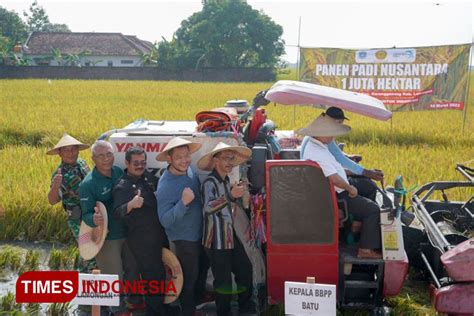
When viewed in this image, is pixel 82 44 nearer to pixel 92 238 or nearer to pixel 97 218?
pixel 92 238

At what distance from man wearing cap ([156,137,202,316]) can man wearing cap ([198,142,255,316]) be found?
0.38 feet

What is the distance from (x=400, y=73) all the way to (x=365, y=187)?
33.7 ft

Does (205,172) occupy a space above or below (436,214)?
above

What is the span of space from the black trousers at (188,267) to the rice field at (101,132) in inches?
64.2

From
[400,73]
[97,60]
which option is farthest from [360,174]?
[97,60]

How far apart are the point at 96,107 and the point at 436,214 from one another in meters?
14.8

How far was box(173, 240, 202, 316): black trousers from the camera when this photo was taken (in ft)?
14.3

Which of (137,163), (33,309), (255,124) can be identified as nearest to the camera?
(137,163)

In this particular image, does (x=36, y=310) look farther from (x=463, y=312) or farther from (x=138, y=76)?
(x=138, y=76)

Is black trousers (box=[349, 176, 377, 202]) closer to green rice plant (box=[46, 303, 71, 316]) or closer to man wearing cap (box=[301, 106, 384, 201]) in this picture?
man wearing cap (box=[301, 106, 384, 201])

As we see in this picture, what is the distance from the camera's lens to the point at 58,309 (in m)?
4.80

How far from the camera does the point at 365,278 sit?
4621mm

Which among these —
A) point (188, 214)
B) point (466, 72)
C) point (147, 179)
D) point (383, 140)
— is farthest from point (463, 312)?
point (466, 72)

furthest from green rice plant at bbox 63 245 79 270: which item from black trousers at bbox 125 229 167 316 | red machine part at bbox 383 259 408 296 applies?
red machine part at bbox 383 259 408 296
